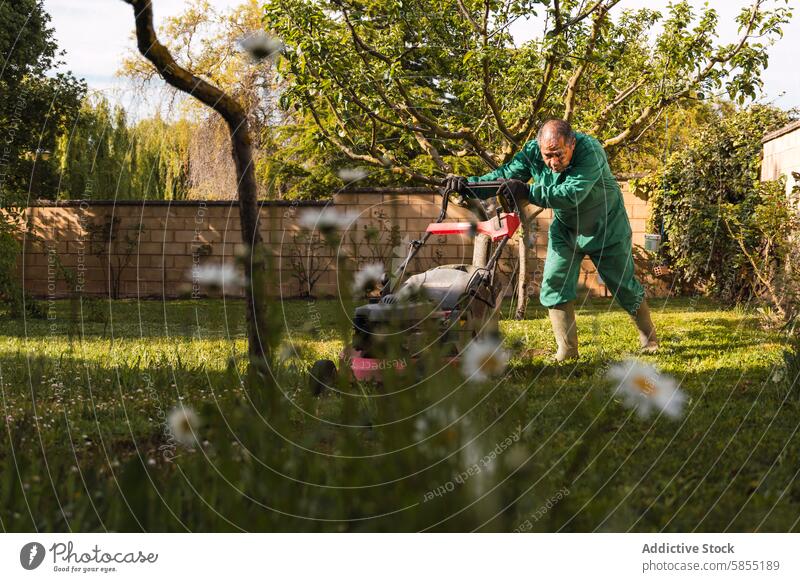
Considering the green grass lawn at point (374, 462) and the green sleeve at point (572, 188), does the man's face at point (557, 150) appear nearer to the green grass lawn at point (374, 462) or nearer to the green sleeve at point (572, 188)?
the green sleeve at point (572, 188)

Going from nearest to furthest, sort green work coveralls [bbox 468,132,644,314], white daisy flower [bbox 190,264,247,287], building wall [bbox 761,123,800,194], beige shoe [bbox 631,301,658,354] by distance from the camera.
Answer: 1. white daisy flower [bbox 190,264,247,287]
2. green work coveralls [bbox 468,132,644,314]
3. beige shoe [bbox 631,301,658,354]
4. building wall [bbox 761,123,800,194]

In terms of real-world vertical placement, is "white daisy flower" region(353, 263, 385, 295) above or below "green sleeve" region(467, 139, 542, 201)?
below

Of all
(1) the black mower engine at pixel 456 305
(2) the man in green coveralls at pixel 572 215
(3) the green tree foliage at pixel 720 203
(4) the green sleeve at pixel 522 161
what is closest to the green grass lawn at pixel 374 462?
(1) the black mower engine at pixel 456 305

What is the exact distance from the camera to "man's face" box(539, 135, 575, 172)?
3.07 metres

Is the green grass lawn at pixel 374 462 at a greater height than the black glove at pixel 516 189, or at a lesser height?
lesser

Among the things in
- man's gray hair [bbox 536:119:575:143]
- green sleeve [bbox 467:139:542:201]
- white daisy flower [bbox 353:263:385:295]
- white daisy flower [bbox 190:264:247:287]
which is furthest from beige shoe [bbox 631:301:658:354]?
white daisy flower [bbox 190:264:247:287]

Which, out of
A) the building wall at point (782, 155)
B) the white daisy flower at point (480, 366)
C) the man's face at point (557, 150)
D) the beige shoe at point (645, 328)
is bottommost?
the beige shoe at point (645, 328)

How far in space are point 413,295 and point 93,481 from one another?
0.94 metres

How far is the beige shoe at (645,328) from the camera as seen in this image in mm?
3844

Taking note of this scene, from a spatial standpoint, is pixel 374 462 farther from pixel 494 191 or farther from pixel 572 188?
pixel 494 191

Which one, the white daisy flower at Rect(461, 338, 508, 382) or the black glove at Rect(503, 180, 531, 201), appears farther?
the black glove at Rect(503, 180, 531, 201)

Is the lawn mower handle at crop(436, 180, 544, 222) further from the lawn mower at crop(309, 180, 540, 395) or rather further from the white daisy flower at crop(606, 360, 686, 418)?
the white daisy flower at crop(606, 360, 686, 418)

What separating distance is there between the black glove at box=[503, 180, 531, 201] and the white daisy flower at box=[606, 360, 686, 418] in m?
0.79
